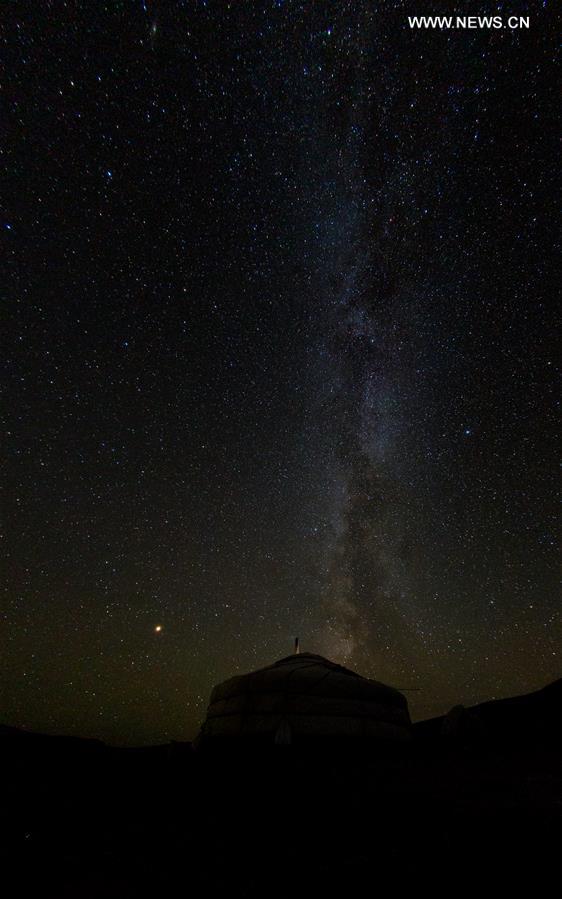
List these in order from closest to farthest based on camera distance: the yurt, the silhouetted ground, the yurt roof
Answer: the silhouetted ground → the yurt → the yurt roof

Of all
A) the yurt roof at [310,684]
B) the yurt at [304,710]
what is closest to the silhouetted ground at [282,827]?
the yurt at [304,710]

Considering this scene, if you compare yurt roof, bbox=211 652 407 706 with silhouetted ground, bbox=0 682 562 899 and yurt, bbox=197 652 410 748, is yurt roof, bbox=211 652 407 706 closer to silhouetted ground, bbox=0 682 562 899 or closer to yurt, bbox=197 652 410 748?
yurt, bbox=197 652 410 748

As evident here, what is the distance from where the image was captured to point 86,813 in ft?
17.7

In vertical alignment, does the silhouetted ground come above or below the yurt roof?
below

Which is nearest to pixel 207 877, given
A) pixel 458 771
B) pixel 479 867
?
pixel 479 867

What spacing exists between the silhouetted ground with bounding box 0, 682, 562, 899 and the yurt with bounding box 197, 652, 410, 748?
7.21 ft

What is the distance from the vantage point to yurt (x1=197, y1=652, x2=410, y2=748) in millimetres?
10562

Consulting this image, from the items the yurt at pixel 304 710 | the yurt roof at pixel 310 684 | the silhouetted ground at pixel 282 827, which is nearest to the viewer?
the silhouetted ground at pixel 282 827

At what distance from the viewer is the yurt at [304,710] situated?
34.7 ft

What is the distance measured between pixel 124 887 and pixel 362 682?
10.1m

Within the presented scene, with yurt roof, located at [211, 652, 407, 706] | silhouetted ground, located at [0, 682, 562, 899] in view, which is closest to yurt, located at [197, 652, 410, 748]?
yurt roof, located at [211, 652, 407, 706]

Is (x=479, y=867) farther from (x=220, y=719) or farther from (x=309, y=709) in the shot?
(x=220, y=719)

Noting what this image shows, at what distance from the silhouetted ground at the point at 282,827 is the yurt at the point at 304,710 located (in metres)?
2.20

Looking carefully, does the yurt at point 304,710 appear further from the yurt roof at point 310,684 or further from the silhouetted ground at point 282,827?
the silhouetted ground at point 282,827
